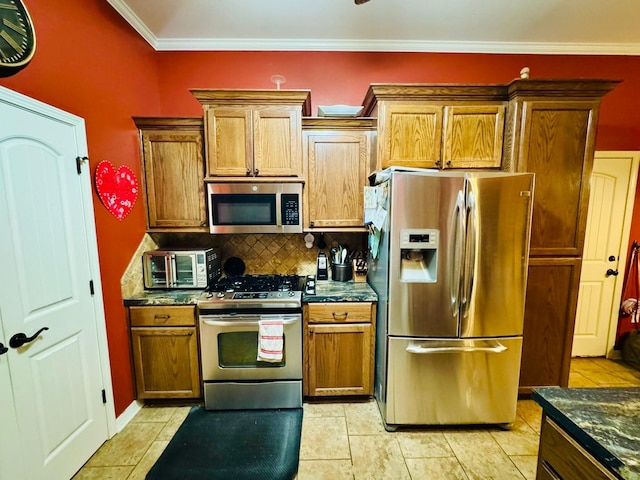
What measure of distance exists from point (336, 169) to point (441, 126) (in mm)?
859

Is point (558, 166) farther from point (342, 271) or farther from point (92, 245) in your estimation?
point (92, 245)

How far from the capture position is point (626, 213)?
2699 millimetres

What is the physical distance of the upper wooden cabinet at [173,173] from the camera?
226cm

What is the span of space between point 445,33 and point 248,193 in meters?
2.19

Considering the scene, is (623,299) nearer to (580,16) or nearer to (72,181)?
(580,16)

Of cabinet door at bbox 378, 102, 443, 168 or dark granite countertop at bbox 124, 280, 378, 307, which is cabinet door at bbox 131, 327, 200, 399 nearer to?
dark granite countertop at bbox 124, 280, 378, 307

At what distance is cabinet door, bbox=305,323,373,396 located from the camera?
7.03ft

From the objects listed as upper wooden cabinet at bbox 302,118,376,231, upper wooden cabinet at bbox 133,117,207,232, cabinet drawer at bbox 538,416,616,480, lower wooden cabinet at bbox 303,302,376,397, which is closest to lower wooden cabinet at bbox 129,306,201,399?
upper wooden cabinet at bbox 133,117,207,232

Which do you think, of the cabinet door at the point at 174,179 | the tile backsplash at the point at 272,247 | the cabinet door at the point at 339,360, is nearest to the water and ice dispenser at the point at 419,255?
the cabinet door at the point at 339,360

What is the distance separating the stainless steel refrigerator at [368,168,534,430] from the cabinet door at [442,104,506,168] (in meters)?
0.35

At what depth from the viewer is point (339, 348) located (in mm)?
2164

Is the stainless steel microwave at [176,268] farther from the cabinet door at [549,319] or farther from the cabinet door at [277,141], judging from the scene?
the cabinet door at [549,319]

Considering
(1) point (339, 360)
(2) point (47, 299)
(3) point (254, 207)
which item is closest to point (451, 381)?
(1) point (339, 360)

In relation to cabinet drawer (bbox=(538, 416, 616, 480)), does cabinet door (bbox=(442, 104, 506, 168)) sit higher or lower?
higher
